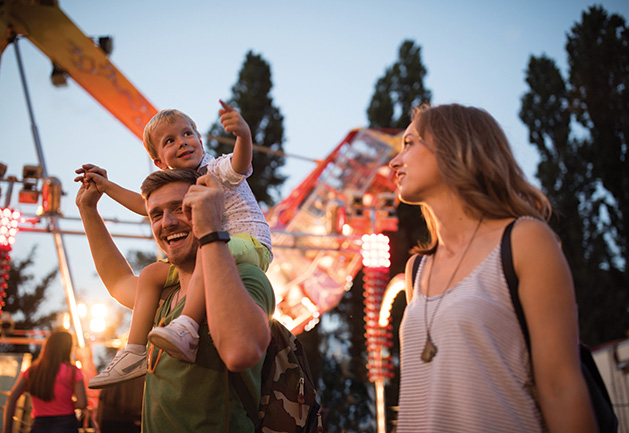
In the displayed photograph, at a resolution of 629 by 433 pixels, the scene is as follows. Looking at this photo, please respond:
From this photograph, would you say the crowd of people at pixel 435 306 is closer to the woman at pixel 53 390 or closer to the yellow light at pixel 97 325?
the woman at pixel 53 390

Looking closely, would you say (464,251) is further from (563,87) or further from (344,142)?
(563,87)

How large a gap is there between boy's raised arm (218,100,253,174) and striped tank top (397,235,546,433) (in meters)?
0.99

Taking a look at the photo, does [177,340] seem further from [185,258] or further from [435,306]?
[435,306]

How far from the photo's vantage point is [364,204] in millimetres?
12766

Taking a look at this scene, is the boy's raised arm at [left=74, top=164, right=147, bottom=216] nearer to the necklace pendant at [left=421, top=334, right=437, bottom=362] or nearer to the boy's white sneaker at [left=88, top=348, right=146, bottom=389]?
the boy's white sneaker at [left=88, top=348, right=146, bottom=389]

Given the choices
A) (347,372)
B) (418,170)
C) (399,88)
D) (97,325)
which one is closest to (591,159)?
(399,88)

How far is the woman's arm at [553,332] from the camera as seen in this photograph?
3.86 feet

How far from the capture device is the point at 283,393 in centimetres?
168

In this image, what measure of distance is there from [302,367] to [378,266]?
10.2 metres

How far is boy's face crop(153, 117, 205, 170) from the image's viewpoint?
2.44 m

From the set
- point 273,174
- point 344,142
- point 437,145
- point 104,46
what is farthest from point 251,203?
point 273,174

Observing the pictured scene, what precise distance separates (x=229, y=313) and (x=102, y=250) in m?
1.05

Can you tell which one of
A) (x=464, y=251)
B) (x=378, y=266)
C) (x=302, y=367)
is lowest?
(x=302, y=367)

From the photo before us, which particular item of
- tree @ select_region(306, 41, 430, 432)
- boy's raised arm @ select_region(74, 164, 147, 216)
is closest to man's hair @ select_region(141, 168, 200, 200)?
boy's raised arm @ select_region(74, 164, 147, 216)
